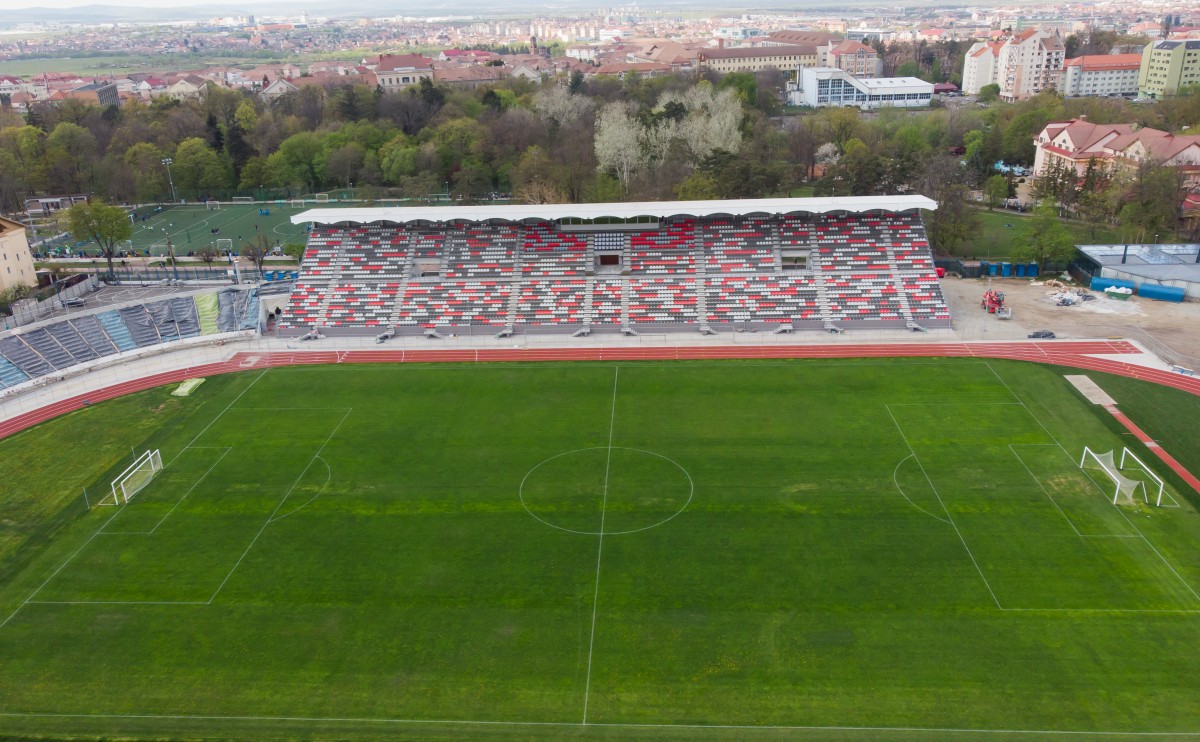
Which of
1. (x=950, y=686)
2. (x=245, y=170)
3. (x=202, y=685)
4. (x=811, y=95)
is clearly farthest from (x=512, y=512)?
(x=811, y=95)

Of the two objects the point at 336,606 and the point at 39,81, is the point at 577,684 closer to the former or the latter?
the point at 336,606

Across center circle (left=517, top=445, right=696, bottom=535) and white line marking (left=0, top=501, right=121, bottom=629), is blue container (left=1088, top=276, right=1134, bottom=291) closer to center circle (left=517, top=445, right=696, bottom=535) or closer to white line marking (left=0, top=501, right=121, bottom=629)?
center circle (left=517, top=445, right=696, bottom=535)

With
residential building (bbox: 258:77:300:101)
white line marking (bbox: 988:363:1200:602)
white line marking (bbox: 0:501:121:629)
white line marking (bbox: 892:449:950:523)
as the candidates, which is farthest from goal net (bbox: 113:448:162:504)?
residential building (bbox: 258:77:300:101)

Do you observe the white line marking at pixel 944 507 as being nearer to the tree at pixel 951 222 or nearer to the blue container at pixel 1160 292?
the blue container at pixel 1160 292

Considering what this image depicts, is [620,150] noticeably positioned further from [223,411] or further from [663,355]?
[223,411]

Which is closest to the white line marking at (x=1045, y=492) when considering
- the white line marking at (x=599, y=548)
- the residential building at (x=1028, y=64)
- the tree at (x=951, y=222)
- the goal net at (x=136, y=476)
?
the white line marking at (x=599, y=548)
